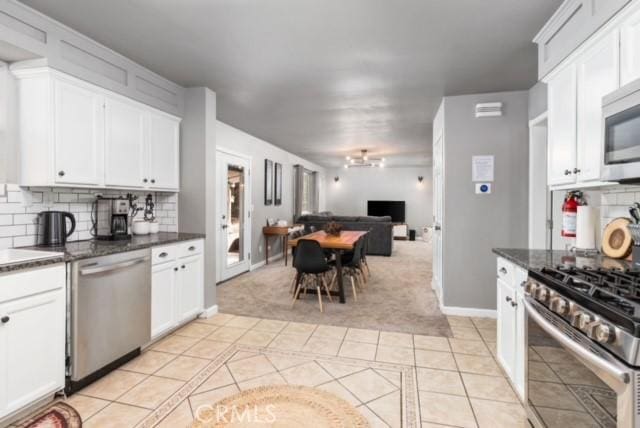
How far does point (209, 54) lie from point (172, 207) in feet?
5.46

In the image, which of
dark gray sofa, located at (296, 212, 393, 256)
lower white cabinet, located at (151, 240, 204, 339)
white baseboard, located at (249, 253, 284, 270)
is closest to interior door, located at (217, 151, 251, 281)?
white baseboard, located at (249, 253, 284, 270)

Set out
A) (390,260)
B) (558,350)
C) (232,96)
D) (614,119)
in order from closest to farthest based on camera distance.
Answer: (558,350) < (614,119) < (232,96) < (390,260)

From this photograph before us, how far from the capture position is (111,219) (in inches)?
114

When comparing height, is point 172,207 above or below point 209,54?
below

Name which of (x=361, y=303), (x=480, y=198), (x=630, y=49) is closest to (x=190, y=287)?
(x=361, y=303)

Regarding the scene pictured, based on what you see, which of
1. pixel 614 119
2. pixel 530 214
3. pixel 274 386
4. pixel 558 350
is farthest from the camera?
pixel 530 214

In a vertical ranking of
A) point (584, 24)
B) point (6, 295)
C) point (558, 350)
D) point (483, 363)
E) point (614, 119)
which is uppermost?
point (584, 24)

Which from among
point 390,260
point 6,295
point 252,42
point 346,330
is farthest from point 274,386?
point 390,260

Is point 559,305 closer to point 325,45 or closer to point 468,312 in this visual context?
point 325,45

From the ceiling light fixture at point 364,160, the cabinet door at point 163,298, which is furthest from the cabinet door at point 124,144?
the ceiling light fixture at point 364,160

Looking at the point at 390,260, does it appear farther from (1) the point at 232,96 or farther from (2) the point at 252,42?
(2) the point at 252,42

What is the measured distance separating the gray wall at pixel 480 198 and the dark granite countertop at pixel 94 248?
2.85 meters

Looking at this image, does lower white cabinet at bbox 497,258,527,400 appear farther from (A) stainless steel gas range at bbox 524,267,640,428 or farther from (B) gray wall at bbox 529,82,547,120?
(B) gray wall at bbox 529,82,547,120

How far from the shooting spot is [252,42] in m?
2.55
